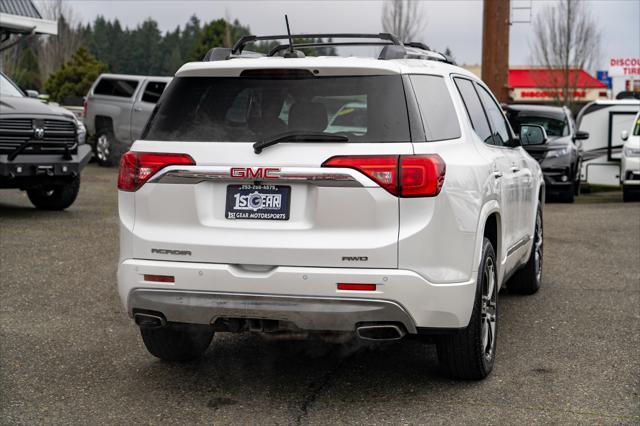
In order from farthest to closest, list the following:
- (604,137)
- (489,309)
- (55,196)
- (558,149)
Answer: (604,137), (558,149), (55,196), (489,309)

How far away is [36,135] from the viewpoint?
42.2 ft

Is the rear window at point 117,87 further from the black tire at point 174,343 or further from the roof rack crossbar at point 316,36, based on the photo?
the black tire at point 174,343

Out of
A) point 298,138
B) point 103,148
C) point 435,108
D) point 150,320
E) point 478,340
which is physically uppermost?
point 435,108

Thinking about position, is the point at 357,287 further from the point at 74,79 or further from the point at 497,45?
the point at 74,79

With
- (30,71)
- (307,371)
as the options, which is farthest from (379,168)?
(30,71)

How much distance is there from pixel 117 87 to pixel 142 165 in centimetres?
1897

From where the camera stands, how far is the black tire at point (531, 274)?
8289mm

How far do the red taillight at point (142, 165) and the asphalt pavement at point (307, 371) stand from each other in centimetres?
117

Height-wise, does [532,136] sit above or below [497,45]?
below

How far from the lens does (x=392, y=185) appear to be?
15.8 ft

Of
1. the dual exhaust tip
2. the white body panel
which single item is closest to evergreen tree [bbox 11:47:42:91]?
the white body panel

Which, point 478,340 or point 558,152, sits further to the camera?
point 558,152

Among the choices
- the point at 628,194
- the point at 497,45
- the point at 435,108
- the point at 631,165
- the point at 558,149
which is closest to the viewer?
the point at 435,108

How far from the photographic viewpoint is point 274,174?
4891 millimetres
